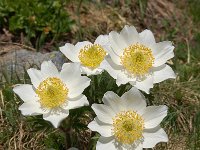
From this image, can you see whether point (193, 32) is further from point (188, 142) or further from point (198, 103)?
point (188, 142)

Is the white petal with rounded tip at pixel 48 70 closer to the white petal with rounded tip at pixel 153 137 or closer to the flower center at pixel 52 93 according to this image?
the flower center at pixel 52 93

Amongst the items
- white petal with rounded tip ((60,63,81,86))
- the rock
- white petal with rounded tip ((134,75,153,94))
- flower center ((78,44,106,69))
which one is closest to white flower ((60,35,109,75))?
flower center ((78,44,106,69))

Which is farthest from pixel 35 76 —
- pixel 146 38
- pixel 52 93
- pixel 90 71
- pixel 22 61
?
pixel 22 61

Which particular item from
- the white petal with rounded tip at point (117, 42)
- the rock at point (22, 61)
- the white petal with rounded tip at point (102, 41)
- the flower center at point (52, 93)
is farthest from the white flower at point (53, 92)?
the rock at point (22, 61)

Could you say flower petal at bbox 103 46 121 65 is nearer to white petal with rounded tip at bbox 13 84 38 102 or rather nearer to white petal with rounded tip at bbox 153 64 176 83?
white petal with rounded tip at bbox 153 64 176 83

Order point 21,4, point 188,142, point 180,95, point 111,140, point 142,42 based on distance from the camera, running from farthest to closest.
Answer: point 21,4 < point 180,95 < point 188,142 < point 142,42 < point 111,140

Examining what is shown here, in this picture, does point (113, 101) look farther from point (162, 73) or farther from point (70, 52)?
point (70, 52)

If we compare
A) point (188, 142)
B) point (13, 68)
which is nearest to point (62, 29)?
point (13, 68)
